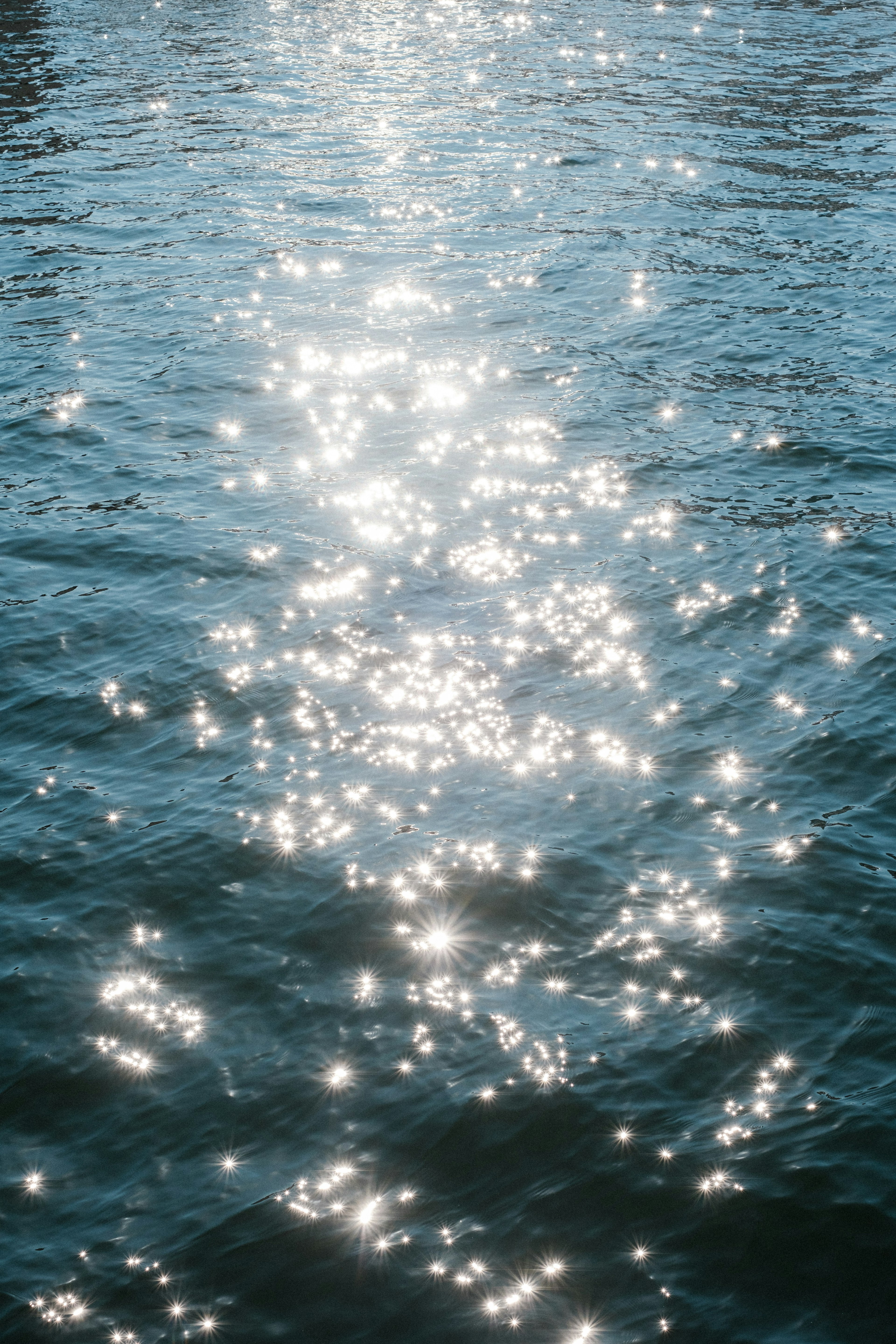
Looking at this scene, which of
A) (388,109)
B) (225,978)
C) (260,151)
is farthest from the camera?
(388,109)

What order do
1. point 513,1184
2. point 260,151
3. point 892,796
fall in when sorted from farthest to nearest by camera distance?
point 260,151, point 892,796, point 513,1184

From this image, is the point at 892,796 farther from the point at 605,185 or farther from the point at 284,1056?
the point at 605,185

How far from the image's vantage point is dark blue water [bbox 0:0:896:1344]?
27.8ft

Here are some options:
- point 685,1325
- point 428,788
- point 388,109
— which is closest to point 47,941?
point 428,788

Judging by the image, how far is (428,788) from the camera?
12633mm

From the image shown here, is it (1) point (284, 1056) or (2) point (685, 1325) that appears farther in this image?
(1) point (284, 1056)

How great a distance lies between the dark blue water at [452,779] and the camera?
8.48m

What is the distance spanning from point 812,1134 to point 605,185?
27.8 m

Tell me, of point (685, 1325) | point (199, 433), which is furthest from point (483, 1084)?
point (199, 433)

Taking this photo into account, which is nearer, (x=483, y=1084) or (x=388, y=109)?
(x=483, y=1084)

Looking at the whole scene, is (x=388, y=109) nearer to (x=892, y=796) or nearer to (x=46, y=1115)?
(x=892, y=796)

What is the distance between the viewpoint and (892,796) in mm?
12359

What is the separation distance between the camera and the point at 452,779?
12758 millimetres

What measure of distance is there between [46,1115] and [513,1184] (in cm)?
386
